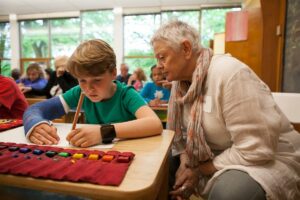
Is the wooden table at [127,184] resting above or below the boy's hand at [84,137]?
below

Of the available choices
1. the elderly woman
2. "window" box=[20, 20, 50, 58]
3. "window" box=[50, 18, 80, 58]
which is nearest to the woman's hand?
the elderly woman

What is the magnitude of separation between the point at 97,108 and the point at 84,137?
1.32 ft

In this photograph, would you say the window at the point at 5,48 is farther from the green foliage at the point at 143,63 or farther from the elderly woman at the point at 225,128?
the elderly woman at the point at 225,128

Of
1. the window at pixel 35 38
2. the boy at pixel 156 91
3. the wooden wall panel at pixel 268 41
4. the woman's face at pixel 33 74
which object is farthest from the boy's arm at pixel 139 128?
the window at pixel 35 38

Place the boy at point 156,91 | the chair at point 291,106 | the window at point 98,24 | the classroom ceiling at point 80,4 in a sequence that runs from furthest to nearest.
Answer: the window at point 98,24, the classroom ceiling at point 80,4, the boy at point 156,91, the chair at point 291,106

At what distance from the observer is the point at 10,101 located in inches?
56.2

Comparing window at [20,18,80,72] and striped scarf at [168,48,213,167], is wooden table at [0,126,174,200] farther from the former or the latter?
window at [20,18,80,72]

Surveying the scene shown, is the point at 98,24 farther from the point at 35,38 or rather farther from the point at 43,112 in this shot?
the point at 43,112

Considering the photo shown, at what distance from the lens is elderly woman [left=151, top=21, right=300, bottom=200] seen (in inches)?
34.3

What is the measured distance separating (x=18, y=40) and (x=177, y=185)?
8023 millimetres

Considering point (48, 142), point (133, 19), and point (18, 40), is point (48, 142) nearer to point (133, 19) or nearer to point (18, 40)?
point (133, 19)

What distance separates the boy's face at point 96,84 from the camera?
984 millimetres

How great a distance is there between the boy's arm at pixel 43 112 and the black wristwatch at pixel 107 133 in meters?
0.25

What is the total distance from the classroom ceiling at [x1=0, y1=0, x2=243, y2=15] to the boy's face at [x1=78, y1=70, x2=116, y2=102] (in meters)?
5.62
